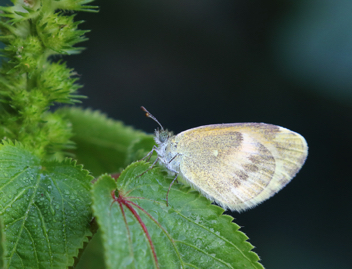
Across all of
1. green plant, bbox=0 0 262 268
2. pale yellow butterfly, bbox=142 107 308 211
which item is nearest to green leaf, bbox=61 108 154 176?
pale yellow butterfly, bbox=142 107 308 211

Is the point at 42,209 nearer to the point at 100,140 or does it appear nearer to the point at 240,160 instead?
the point at 100,140

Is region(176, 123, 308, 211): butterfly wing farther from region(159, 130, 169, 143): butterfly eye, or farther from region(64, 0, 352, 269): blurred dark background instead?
region(64, 0, 352, 269): blurred dark background

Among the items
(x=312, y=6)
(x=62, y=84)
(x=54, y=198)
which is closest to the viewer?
(x=54, y=198)

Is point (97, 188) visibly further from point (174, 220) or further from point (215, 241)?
point (215, 241)

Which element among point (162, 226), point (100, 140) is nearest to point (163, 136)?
point (100, 140)

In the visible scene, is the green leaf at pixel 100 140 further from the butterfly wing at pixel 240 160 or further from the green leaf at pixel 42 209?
the green leaf at pixel 42 209

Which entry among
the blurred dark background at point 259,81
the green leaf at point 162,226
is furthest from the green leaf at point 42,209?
the blurred dark background at point 259,81

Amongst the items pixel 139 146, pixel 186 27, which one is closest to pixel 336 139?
pixel 186 27
